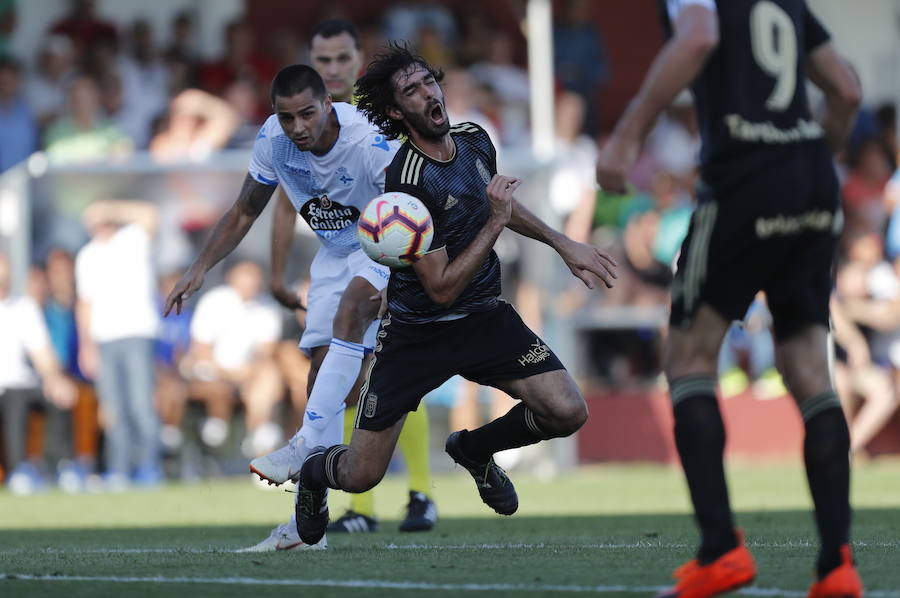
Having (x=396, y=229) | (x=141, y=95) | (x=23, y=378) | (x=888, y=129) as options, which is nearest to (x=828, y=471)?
(x=396, y=229)

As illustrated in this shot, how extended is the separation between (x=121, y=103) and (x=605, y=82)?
6.87 meters

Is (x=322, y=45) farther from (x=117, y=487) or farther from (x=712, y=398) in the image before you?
(x=117, y=487)

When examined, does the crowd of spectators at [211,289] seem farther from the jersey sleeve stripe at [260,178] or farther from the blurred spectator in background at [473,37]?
the jersey sleeve stripe at [260,178]

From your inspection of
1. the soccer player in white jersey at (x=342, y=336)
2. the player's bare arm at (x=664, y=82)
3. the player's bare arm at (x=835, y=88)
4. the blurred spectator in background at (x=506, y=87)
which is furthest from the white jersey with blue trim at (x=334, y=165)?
the blurred spectator in background at (x=506, y=87)

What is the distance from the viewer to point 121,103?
16.4 meters

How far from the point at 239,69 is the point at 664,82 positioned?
12.8 meters

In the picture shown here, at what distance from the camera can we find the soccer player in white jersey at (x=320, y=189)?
730cm

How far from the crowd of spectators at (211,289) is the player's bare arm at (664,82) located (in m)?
9.91

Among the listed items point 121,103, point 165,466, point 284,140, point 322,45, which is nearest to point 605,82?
point 121,103

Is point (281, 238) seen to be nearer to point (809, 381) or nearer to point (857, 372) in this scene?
point (809, 381)

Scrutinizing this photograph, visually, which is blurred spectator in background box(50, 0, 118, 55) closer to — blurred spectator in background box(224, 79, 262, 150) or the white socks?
blurred spectator in background box(224, 79, 262, 150)

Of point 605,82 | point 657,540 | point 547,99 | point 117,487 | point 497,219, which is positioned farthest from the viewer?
point 605,82

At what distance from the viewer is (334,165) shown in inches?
301

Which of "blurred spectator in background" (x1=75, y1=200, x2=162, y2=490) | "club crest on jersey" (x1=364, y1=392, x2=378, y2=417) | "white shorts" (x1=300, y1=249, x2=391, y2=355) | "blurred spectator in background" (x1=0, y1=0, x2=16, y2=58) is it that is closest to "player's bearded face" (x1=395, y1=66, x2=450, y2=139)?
"club crest on jersey" (x1=364, y1=392, x2=378, y2=417)
